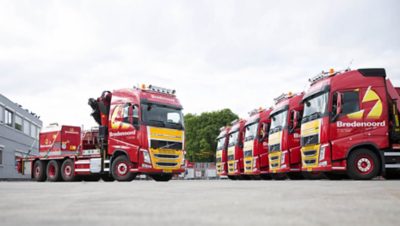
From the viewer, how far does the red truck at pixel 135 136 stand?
17.0 meters

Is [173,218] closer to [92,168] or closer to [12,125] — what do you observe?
[92,168]

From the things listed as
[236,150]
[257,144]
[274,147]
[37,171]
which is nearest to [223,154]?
[236,150]

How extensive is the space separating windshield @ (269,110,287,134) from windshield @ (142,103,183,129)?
163 inches

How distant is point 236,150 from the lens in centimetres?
2573

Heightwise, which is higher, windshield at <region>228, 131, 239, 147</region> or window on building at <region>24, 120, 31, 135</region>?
window on building at <region>24, 120, 31, 135</region>

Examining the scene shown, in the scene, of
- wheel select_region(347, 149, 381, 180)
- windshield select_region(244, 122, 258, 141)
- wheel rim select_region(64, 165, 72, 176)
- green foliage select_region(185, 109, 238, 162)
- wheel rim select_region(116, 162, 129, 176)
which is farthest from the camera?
green foliage select_region(185, 109, 238, 162)

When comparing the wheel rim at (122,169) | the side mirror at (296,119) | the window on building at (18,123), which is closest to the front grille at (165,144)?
the wheel rim at (122,169)

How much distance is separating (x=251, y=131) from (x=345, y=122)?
916 cm

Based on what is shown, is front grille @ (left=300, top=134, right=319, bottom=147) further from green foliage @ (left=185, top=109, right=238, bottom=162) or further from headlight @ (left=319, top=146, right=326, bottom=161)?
green foliage @ (left=185, top=109, right=238, bottom=162)

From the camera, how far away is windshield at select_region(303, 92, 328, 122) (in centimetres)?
1501

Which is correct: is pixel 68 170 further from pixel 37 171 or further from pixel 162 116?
pixel 162 116

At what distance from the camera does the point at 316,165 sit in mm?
15211

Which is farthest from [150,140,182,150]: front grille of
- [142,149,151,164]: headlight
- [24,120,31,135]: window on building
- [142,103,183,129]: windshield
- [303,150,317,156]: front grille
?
[24,120,31,135]: window on building

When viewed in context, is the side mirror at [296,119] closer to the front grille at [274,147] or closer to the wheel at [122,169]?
the front grille at [274,147]
